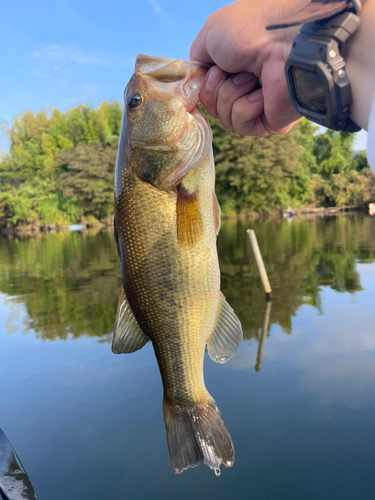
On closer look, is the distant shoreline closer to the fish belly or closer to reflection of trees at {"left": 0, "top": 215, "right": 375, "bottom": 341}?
reflection of trees at {"left": 0, "top": 215, "right": 375, "bottom": 341}

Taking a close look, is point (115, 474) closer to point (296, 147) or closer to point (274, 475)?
point (274, 475)

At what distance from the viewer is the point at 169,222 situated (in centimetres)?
172

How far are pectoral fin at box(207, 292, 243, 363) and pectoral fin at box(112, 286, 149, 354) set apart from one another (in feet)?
1.15

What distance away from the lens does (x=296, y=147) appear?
165 feet

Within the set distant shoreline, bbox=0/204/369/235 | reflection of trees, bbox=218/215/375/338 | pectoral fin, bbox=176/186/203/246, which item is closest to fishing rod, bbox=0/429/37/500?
pectoral fin, bbox=176/186/203/246

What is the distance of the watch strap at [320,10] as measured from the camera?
112 centimetres

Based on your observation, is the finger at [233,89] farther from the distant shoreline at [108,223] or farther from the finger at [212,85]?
the distant shoreline at [108,223]

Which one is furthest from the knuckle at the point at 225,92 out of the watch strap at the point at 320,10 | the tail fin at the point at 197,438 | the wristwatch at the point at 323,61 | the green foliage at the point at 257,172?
the green foliage at the point at 257,172

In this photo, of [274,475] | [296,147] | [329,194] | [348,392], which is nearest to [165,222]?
[274,475]

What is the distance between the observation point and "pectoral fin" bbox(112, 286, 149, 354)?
A: 1.88m

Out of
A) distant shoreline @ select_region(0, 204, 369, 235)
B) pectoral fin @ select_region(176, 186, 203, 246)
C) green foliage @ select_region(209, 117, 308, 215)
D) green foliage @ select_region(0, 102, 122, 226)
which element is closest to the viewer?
pectoral fin @ select_region(176, 186, 203, 246)

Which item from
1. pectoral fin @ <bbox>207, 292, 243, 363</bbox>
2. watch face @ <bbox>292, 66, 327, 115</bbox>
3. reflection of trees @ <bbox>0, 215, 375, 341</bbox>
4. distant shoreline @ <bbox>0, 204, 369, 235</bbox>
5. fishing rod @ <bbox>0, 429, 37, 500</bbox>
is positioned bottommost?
reflection of trees @ <bbox>0, 215, 375, 341</bbox>

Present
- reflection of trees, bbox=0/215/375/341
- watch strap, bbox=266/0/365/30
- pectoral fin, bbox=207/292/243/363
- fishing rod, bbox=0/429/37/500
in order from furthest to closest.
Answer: reflection of trees, bbox=0/215/375/341 → fishing rod, bbox=0/429/37/500 → pectoral fin, bbox=207/292/243/363 → watch strap, bbox=266/0/365/30

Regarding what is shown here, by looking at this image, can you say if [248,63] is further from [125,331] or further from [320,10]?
[125,331]
